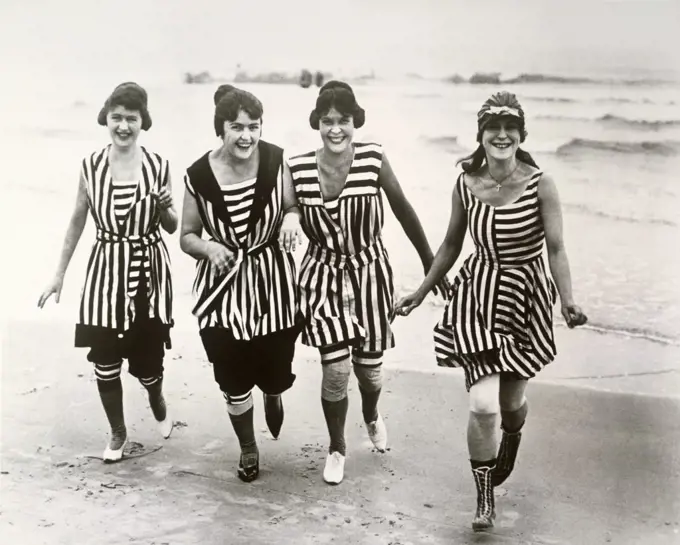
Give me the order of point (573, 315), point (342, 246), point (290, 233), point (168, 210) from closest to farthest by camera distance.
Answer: point (573, 315) < point (290, 233) < point (342, 246) < point (168, 210)

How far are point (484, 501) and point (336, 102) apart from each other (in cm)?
104

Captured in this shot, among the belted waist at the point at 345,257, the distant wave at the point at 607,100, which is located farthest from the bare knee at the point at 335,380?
the distant wave at the point at 607,100

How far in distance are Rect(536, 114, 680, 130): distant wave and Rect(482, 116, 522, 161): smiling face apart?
7.7 inches

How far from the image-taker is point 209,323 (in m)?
2.15

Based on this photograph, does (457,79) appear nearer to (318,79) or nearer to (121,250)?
(318,79)

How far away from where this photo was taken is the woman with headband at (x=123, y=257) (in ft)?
7.36

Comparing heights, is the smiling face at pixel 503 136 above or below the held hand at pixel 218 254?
above

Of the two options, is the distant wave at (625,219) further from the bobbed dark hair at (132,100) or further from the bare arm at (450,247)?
the bobbed dark hair at (132,100)

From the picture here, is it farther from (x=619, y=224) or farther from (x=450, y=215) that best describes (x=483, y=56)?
(x=619, y=224)

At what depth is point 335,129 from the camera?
2.09 m

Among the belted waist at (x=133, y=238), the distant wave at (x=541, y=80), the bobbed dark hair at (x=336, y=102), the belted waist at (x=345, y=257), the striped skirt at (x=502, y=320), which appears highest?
Result: the distant wave at (x=541, y=80)

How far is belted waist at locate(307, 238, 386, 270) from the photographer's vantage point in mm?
2141

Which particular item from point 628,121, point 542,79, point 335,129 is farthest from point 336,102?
point 628,121

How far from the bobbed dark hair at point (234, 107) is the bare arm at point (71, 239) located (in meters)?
0.45
